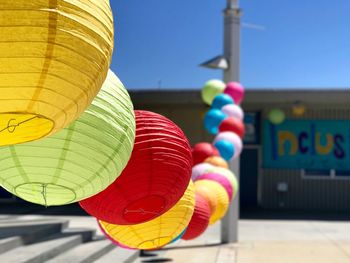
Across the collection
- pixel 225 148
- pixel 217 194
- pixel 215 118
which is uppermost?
pixel 215 118

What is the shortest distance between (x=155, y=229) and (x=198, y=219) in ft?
2.58

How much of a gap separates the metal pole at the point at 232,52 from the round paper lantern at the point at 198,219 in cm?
575

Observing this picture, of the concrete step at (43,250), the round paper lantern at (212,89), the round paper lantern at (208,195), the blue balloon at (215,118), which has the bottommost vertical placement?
the concrete step at (43,250)

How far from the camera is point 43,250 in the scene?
6668 millimetres

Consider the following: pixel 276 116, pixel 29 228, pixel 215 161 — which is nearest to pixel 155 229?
pixel 215 161

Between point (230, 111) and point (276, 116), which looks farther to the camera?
point (276, 116)

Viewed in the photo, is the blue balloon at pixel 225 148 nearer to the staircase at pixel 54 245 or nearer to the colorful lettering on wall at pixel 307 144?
the staircase at pixel 54 245

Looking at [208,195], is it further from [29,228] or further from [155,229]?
[29,228]

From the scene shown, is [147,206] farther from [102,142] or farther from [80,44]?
[80,44]

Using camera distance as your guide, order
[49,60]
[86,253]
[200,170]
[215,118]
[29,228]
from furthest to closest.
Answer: [29,228], [86,253], [215,118], [200,170], [49,60]

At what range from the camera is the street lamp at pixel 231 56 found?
961 centimetres

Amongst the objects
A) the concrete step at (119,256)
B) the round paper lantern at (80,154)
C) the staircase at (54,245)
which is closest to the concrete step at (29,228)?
the staircase at (54,245)

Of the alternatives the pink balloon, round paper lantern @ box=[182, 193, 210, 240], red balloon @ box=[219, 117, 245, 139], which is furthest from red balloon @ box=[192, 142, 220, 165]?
round paper lantern @ box=[182, 193, 210, 240]

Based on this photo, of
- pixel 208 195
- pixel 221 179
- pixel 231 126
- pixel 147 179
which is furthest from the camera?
pixel 231 126
